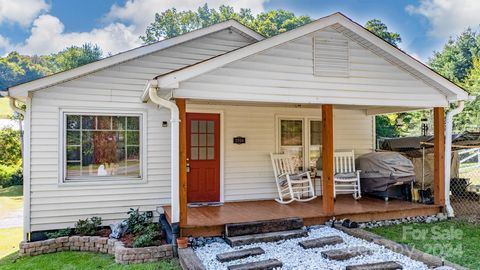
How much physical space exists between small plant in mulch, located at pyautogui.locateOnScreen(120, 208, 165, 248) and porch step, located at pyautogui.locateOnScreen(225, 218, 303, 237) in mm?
1172

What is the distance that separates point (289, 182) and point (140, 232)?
3.05 metres

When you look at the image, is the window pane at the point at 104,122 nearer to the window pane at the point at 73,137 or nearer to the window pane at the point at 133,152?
the window pane at the point at 73,137

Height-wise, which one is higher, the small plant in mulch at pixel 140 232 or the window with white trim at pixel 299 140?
the window with white trim at pixel 299 140

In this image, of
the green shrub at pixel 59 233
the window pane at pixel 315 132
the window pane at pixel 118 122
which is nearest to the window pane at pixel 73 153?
the window pane at pixel 118 122

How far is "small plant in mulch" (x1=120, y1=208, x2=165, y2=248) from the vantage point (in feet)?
16.8

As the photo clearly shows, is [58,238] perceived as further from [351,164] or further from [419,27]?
[419,27]

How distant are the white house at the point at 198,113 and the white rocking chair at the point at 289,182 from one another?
1.43 feet

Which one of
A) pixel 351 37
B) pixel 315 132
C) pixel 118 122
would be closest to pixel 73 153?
pixel 118 122

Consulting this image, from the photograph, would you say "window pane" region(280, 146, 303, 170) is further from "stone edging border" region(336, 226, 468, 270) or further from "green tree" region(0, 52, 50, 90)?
"green tree" region(0, 52, 50, 90)

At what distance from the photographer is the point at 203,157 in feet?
23.6

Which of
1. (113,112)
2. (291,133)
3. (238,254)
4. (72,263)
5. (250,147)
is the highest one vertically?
(113,112)

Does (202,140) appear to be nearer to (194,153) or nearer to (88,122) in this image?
(194,153)

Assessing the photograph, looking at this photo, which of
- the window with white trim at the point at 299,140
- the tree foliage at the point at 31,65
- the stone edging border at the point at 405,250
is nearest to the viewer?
the stone edging border at the point at 405,250
